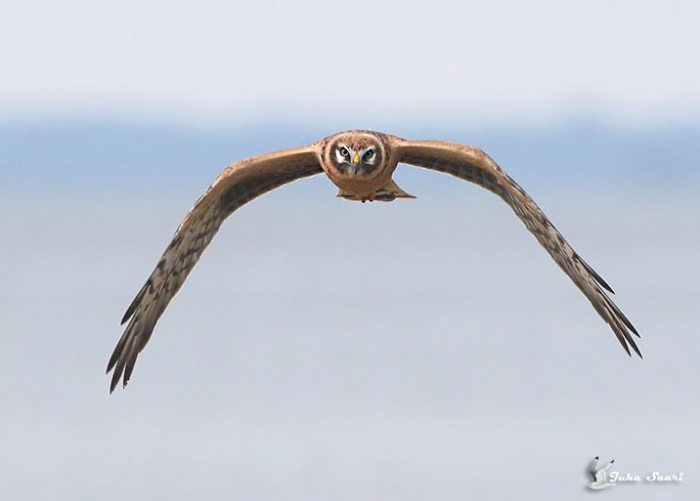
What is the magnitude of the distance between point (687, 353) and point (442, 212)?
103055 mm

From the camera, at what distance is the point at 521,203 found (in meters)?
12.1

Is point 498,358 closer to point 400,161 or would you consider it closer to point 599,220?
point 400,161

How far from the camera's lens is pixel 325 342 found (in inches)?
1816

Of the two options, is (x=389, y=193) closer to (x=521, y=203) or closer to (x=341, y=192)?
(x=341, y=192)

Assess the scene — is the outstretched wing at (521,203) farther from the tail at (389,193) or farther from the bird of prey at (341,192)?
the tail at (389,193)

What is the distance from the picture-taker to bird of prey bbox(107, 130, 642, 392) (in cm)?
1220

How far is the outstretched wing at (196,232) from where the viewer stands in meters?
12.6

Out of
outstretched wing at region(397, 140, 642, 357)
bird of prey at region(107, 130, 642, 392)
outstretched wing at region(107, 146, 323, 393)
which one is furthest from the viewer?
outstretched wing at region(107, 146, 323, 393)

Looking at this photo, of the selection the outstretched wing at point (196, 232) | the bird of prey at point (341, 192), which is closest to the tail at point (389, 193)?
the bird of prey at point (341, 192)

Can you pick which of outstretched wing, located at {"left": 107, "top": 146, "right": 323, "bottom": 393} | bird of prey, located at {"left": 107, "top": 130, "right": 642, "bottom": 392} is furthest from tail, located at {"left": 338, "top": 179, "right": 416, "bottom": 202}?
outstretched wing, located at {"left": 107, "top": 146, "right": 323, "bottom": 393}

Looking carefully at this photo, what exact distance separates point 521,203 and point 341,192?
5.02 feet

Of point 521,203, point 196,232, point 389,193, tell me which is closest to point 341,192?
point 389,193

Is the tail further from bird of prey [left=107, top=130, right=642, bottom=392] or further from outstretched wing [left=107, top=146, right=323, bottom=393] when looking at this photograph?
outstretched wing [left=107, top=146, right=323, bottom=393]

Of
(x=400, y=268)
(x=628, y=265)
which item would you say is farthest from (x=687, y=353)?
(x=400, y=268)
